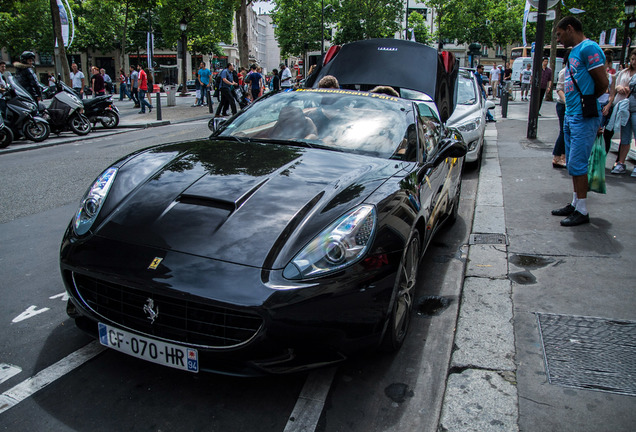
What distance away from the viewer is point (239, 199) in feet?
8.89

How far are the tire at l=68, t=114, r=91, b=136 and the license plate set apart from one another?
39.8 feet

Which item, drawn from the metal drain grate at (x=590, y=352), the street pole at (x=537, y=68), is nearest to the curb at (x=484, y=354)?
the metal drain grate at (x=590, y=352)

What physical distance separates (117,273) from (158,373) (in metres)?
0.62

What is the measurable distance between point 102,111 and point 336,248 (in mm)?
13891

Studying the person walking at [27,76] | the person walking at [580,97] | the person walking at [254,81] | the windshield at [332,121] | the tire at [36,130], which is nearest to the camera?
the windshield at [332,121]

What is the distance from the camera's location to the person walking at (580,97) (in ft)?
16.7

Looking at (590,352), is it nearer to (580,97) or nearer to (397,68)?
(580,97)

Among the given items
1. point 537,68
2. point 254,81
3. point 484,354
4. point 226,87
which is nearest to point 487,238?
point 484,354

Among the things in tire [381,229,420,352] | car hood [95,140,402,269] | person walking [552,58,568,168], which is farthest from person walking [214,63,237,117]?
tire [381,229,420,352]

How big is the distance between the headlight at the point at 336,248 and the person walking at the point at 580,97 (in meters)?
3.50

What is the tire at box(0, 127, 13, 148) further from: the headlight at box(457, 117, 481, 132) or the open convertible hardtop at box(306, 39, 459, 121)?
the headlight at box(457, 117, 481, 132)

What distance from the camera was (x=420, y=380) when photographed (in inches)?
107

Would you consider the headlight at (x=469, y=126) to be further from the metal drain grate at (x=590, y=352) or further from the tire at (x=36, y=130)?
the tire at (x=36, y=130)

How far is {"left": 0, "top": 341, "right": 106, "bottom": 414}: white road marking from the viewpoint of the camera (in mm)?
2416
